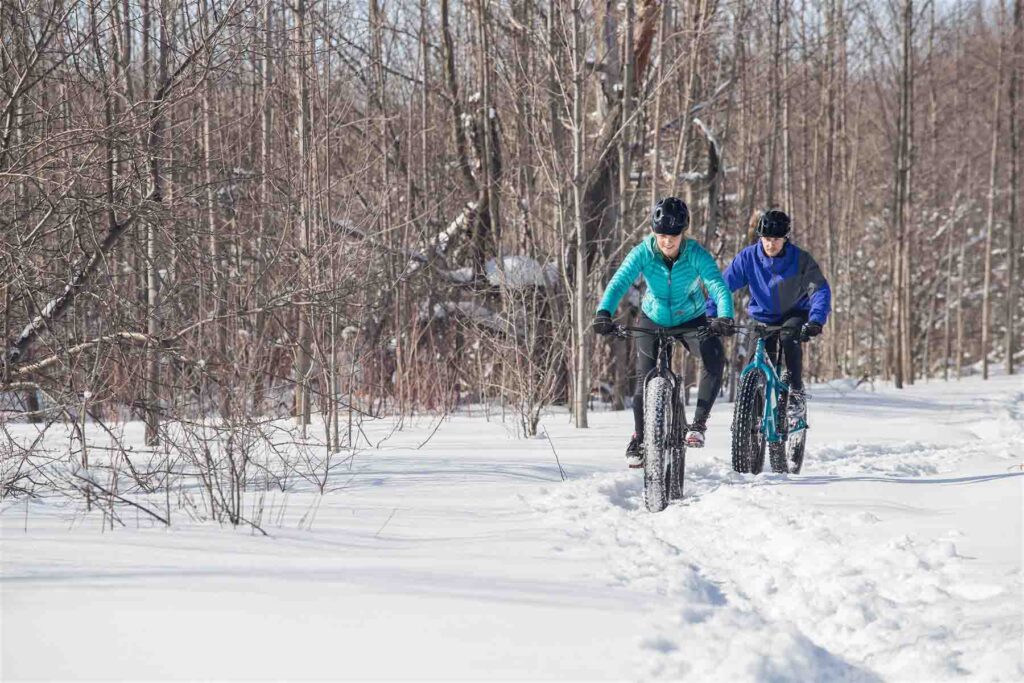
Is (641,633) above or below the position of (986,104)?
below

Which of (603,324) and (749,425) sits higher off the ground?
(603,324)

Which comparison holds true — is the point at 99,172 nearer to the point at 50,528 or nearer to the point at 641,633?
the point at 50,528

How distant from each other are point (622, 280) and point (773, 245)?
1444mm

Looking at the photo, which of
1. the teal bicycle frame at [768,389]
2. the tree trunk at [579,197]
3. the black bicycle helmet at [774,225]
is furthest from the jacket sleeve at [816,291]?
the tree trunk at [579,197]

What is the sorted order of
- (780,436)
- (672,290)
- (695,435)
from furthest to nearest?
(780,436) → (672,290) → (695,435)

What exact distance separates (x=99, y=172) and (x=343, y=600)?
4211 mm

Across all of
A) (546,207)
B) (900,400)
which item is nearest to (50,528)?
(546,207)

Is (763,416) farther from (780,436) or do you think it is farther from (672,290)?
(672,290)

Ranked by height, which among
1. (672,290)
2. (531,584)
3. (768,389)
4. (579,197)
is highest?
(579,197)

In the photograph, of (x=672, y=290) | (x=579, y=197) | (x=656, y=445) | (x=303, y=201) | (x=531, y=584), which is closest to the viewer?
(x=531, y=584)

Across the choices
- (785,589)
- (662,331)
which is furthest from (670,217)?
(785,589)

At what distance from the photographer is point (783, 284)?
7.16m

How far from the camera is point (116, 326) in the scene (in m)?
6.37

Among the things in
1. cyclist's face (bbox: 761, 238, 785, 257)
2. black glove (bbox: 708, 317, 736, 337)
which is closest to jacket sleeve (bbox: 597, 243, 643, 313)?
black glove (bbox: 708, 317, 736, 337)
